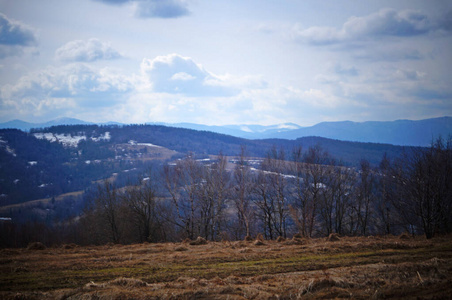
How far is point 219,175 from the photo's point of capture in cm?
3738

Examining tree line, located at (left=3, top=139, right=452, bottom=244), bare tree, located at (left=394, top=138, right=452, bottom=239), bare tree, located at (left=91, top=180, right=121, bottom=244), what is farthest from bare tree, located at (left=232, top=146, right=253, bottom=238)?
bare tree, located at (left=91, top=180, right=121, bottom=244)

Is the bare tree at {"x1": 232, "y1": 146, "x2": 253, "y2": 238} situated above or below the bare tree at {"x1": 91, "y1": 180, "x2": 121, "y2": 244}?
above

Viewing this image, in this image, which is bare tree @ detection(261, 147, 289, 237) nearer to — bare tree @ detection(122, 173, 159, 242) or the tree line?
the tree line

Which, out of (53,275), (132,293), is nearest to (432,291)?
(132,293)

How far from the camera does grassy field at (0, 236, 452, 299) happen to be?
9.27 meters

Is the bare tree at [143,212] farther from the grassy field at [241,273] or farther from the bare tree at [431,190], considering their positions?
the bare tree at [431,190]

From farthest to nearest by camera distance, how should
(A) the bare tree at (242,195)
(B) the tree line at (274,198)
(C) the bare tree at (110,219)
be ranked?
1. (C) the bare tree at (110,219)
2. (A) the bare tree at (242,195)
3. (B) the tree line at (274,198)

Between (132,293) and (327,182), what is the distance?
3597cm

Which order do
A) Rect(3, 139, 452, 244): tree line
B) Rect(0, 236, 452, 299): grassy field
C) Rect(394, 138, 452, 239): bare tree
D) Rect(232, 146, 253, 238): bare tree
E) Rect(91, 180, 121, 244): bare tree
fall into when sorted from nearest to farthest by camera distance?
Rect(0, 236, 452, 299): grassy field → Rect(394, 138, 452, 239): bare tree → Rect(3, 139, 452, 244): tree line → Rect(232, 146, 253, 238): bare tree → Rect(91, 180, 121, 244): bare tree

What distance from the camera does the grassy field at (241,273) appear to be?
927 cm

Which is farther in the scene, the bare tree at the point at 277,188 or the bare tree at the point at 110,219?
the bare tree at the point at 110,219

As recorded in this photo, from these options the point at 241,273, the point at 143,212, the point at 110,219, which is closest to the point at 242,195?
the point at 143,212

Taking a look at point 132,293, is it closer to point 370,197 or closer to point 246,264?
point 246,264

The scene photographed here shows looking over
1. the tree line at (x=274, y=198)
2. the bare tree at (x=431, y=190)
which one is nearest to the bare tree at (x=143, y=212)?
the tree line at (x=274, y=198)
